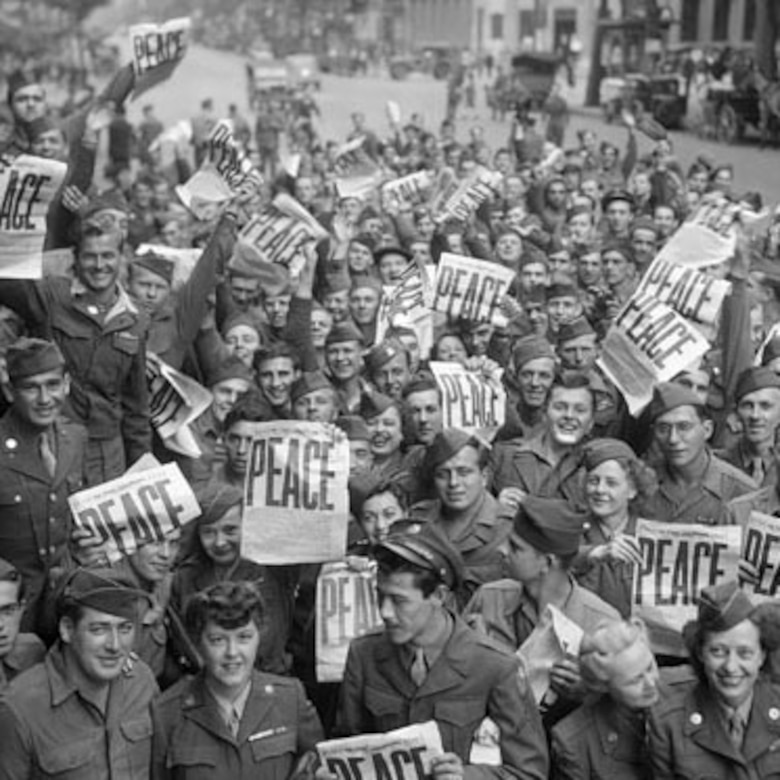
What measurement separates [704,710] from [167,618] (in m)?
1.84

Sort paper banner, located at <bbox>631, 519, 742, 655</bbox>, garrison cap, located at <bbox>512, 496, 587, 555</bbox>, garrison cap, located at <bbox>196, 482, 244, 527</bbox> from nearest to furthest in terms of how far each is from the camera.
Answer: garrison cap, located at <bbox>512, 496, 587, 555</bbox>
paper banner, located at <bbox>631, 519, 742, 655</bbox>
garrison cap, located at <bbox>196, 482, 244, 527</bbox>

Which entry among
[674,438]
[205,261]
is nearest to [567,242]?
[205,261]

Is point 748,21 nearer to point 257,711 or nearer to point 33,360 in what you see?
point 33,360

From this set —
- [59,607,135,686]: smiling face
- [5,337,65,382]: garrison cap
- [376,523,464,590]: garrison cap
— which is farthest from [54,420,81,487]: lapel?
[376,523,464,590]: garrison cap

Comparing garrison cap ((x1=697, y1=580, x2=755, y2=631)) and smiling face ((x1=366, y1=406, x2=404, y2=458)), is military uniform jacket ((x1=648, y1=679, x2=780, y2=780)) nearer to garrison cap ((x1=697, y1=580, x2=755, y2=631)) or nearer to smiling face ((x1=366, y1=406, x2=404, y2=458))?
garrison cap ((x1=697, y1=580, x2=755, y2=631))

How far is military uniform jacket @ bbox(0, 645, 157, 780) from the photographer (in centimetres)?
473

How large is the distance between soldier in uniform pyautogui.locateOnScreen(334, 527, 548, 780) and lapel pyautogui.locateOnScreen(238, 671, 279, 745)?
280mm

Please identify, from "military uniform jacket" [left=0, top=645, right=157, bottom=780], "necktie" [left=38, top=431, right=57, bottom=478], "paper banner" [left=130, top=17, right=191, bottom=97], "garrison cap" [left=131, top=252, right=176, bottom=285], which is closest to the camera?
"military uniform jacket" [left=0, top=645, right=157, bottom=780]

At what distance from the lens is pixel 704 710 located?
4953mm

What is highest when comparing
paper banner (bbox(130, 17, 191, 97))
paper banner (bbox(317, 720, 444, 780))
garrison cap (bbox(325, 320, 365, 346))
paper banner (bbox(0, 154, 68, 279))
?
paper banner (bbox(130, 17, 191, 97))

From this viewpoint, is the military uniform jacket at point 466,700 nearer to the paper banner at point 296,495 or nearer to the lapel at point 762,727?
the lapel at point 762,727

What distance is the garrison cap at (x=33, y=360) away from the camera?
20.9ft

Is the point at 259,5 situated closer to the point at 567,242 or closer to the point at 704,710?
the point at 567,242

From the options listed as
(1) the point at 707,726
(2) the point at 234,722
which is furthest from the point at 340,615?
(1) the point at 707,726
